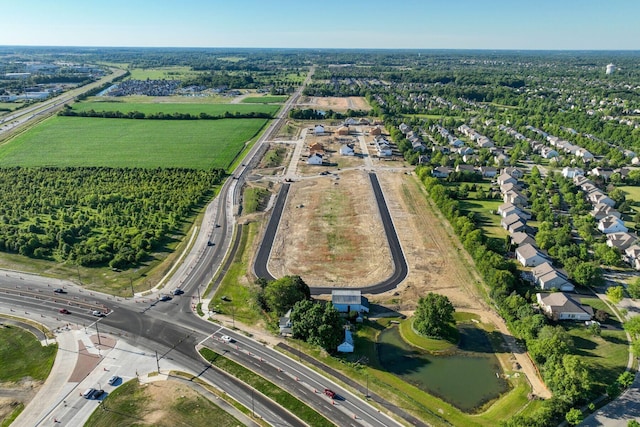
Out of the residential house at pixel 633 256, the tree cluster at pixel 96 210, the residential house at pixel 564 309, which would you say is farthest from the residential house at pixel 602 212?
the tree cluster at pixel 96 210

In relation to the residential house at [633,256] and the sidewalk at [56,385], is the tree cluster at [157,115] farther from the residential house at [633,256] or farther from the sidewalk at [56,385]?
the residential house at [633,256]

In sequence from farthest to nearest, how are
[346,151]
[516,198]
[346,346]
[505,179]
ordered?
[346,151]
[505,179]
[516,198]
[346,346]

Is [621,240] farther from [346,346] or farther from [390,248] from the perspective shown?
[346,346]

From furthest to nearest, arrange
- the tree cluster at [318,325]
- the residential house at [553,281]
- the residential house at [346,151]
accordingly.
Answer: the residential house at [346,151]
the residential house at [553,281]
the tree cluster at [318,325]

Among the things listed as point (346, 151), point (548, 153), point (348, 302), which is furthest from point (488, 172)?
point (348, 302)

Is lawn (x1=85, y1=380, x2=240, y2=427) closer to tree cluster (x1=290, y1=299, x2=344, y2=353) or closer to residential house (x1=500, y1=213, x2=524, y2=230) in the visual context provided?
tree cluster (x1=290, y1=299, x2=344, y2=353)

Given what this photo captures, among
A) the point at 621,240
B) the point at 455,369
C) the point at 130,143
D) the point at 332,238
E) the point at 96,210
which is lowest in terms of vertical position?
the point at 455,369
